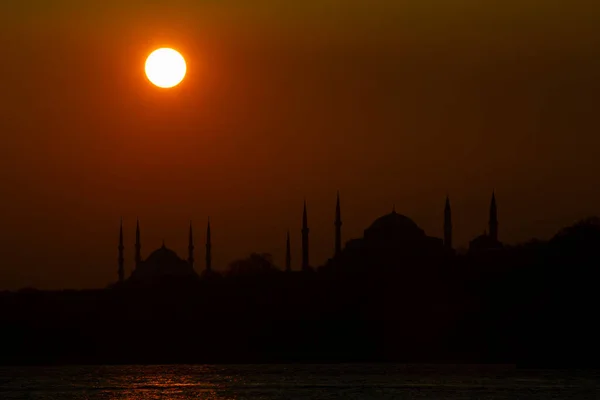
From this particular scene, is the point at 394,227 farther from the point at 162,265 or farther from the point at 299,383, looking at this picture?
the point at 299,383

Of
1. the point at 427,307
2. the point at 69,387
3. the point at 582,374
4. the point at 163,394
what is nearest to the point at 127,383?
the point at 69,387

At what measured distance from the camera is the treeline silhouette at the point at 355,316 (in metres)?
111

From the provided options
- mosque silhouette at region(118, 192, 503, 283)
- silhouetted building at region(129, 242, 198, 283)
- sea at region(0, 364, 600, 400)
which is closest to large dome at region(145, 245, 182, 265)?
silhouetted building at region(129, 242, 198, 283)

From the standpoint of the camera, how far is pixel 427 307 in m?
117

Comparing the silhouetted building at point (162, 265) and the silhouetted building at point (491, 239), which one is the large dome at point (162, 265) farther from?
the silhouetted building at point (491, 239)

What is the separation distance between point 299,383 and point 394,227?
5185 centimetres

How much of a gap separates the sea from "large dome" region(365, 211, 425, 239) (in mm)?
30231

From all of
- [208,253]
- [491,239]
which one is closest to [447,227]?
[491,239]

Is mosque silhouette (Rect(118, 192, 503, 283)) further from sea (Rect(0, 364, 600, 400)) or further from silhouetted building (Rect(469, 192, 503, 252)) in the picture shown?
sea (Rect(0, 364, 600, 400))

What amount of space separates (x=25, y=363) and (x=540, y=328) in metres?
35.1

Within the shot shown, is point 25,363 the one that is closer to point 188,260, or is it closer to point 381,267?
point 381,267

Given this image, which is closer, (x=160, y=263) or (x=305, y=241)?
(x=305, y=241)

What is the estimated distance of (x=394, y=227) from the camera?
139000 mm

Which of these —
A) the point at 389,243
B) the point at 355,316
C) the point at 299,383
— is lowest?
the point at 299,383
